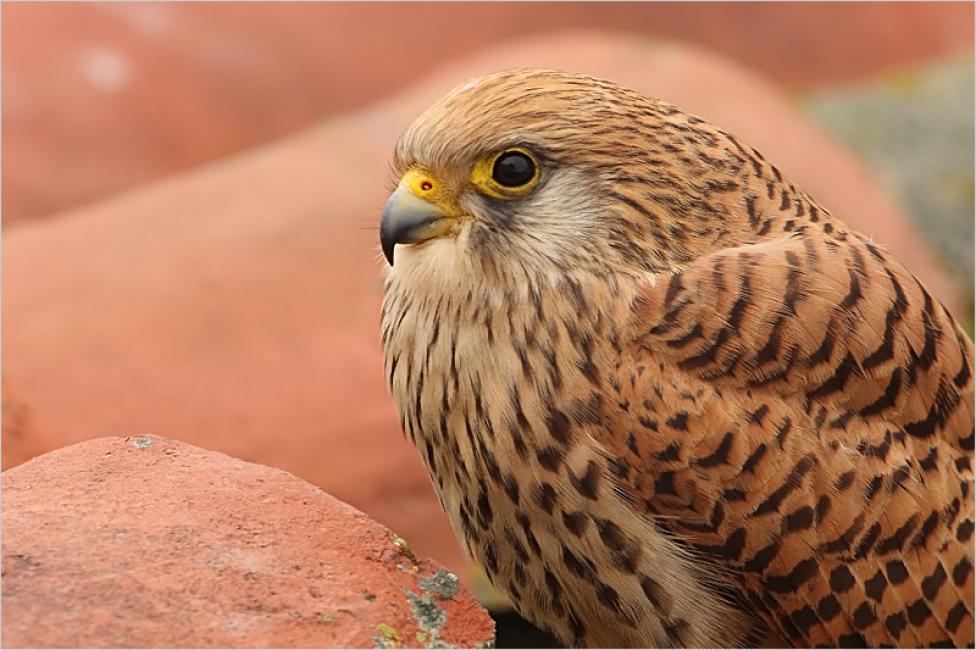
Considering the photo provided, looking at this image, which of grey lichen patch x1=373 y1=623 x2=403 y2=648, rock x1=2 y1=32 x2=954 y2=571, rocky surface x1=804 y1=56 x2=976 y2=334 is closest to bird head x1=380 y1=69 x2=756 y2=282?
grey lichen patch x1=373 y1=623 x2=403 y2=648

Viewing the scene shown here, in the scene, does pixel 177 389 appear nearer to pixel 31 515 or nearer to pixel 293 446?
pixel 293 446

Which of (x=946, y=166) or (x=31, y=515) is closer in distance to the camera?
(x=31, y=515)

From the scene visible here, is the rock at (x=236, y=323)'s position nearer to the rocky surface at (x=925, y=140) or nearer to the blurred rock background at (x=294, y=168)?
the blurred rock background at (x=294, y=168)

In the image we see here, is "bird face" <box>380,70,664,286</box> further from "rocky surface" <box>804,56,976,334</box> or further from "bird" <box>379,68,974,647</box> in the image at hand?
"rocky surface" <box>804,56,976,334</box>

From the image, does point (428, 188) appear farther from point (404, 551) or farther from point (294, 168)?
point (294, 168)

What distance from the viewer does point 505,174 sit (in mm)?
3121

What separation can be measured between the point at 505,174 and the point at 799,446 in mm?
Answer: 875

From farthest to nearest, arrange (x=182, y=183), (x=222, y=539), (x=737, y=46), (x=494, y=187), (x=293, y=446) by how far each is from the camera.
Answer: (x=737, y=46), (x=182, y=183), (x=293, y=446), (x=494, y=187), (x=222, y=539)

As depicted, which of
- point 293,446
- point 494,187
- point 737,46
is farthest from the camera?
point 737,46

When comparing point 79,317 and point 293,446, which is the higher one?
point 79,317

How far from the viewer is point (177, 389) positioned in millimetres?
5293

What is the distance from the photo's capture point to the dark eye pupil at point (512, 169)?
3119 mm

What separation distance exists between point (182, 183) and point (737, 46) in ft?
16.7

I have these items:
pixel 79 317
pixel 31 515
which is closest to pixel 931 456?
pixel 31 515
